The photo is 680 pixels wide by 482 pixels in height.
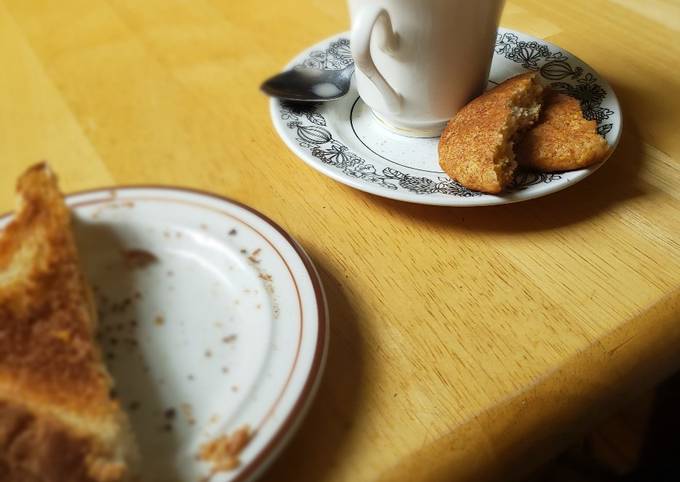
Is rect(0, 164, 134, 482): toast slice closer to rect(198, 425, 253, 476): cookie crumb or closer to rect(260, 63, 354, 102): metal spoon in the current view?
rect(198, 425, 253, 476): cookie crumb

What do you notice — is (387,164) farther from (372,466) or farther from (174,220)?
(372,466)

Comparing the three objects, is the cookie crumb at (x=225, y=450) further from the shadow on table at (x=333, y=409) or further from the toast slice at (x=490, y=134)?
the toast slice at (x=490, y=134)

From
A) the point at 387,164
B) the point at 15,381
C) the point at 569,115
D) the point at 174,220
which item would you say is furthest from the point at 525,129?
the point at 15,381

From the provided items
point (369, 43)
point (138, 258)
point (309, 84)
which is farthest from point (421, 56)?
point (138, 258)

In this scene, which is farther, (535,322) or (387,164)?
(387,164)

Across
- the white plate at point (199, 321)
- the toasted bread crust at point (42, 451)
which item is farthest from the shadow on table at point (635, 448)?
the toasted bread crust at point (42, 451)

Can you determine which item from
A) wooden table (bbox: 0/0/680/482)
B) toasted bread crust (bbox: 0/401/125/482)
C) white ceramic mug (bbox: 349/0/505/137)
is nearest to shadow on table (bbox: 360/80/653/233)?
wooden table (bbox: 0/0/680/482)
